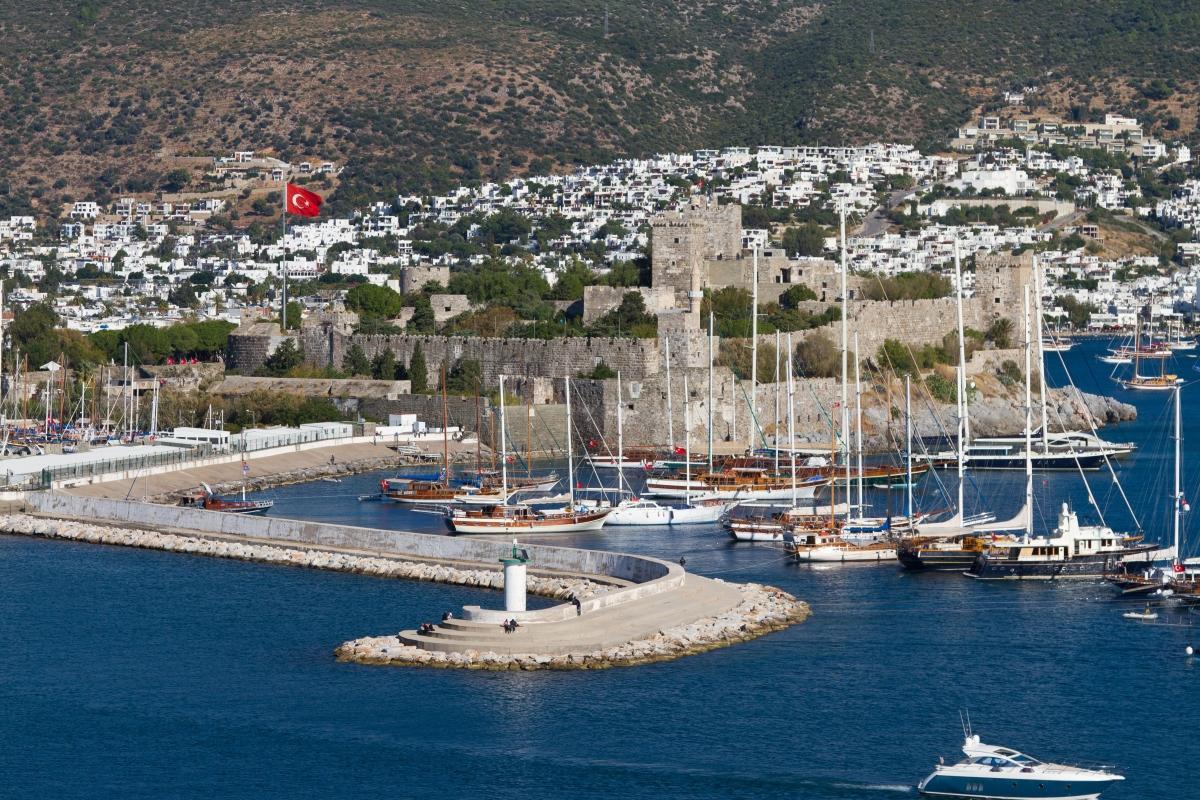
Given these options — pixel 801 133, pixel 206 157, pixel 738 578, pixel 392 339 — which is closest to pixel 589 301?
pixel 392 339

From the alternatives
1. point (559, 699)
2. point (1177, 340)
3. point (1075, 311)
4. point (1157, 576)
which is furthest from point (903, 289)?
point (1075, 311)

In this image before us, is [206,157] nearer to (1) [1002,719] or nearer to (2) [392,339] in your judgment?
(2) [392,339]

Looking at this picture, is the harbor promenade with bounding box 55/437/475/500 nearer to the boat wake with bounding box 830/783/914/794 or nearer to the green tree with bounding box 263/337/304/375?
the green tree with bounding box 263/337/304/375

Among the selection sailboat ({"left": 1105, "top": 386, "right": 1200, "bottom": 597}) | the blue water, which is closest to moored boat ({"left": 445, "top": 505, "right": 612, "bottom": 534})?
the blue water

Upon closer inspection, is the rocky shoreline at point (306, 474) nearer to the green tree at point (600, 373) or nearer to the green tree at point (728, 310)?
the green tree at point (600, 373)

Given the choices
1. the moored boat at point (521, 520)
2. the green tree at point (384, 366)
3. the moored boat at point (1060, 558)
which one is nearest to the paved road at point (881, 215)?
the green tree at point (384, 366)

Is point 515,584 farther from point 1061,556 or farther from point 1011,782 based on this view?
point 1061,556
